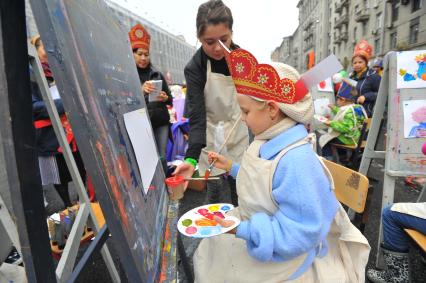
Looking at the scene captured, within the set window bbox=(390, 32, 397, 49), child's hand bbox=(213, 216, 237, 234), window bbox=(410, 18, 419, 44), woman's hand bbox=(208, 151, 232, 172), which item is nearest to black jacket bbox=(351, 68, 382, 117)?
woman's hand bbox=(208, 151, 232, 172)

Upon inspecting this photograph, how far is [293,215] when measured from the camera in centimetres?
93

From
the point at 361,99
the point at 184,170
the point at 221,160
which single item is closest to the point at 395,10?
the point at 361,99

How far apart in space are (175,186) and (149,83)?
1.68 meters

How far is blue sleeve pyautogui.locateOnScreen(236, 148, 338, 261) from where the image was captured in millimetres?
909

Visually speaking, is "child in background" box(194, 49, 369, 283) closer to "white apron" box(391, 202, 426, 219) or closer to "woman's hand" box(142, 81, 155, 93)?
"white apron" box(391, 202, 426, 219)

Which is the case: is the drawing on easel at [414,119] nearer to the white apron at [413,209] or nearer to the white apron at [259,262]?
the white apron at [413,209]

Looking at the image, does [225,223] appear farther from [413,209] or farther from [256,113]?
[413,209]

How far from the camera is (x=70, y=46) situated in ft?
1.89

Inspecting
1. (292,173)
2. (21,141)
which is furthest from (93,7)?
(292,173)

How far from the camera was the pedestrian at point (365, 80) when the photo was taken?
13.8ft

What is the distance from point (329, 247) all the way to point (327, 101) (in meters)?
5.21

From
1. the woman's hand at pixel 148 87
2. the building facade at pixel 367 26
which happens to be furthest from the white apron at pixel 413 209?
the building facade at pixel 367 26

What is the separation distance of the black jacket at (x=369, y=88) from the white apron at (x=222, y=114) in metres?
3.03

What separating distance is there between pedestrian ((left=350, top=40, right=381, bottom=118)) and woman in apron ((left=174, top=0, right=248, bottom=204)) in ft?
9.92
